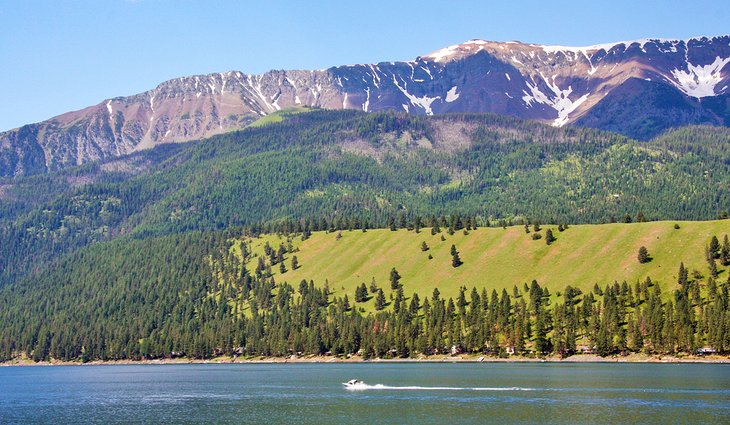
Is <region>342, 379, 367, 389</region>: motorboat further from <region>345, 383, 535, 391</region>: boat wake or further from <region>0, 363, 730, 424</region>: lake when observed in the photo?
<region>0, 363, 730, 424</region>: lake

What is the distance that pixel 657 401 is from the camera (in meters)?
143

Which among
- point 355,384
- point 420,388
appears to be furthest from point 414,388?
point 355,384

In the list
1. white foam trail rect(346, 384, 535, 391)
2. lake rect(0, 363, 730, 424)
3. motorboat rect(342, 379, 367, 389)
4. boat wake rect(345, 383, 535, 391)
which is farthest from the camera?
motorboat rect(342, 379, 367, 389)

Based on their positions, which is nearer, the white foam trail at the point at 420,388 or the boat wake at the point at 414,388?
the white foam trail at the point at 420,388

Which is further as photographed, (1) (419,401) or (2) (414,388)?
(2) (414,388)

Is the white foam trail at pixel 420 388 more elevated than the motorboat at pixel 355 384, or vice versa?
the motorboat at pixel 355 384

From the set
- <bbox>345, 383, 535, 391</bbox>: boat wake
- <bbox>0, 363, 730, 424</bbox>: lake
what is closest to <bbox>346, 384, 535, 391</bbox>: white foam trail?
<bbox>345, 383, 535, 391</bbox>: boat wake

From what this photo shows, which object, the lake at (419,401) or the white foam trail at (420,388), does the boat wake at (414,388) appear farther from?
the lake at (419,401)

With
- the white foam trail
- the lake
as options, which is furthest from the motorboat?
the lake

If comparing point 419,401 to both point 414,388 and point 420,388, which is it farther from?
point 414,388

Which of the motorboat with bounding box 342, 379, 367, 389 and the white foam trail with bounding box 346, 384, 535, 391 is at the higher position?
the motorboat with bounding box 342, 379, 367, 389

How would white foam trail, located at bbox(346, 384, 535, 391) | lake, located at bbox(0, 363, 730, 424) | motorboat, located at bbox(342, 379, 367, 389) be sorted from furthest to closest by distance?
motorboat, located at bbox(342, 379, 367, 389) < white foam trail, located at bbox(346, 384, 535, 391) < lake, located at bbox(0, 363, 730, 424)

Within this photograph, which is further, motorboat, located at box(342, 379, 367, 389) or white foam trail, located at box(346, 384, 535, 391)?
motorboat, located at box(342, 379, 367, 389)

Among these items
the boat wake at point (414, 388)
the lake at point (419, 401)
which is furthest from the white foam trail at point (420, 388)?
the lake at point (419, 401)
